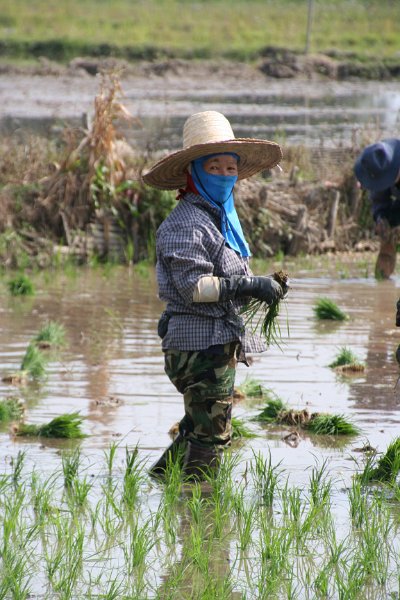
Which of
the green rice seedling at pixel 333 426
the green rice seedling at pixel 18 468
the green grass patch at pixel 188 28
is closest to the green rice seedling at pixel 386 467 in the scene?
the green rice seedling at pixel 333 426

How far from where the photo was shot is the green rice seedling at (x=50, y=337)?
8.55 m

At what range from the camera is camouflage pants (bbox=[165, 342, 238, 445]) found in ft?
18.0

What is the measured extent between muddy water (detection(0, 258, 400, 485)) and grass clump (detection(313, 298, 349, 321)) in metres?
0.09

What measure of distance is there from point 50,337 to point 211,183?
3.37 m

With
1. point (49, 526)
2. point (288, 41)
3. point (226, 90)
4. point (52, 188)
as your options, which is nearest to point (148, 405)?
point (49, 526)

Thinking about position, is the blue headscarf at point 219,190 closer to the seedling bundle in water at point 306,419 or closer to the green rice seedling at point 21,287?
the seedling bundle in water at point 306,419

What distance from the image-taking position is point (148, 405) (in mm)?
7180

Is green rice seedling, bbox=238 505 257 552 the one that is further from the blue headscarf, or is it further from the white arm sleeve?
the blue headscarf

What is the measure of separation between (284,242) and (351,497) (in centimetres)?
750

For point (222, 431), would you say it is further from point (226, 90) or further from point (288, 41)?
point (288, 41)

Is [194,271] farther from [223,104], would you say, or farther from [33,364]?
[223,104]

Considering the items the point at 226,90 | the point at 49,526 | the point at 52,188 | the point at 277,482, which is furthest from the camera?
the point at 226,90

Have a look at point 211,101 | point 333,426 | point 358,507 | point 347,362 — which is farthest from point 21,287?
point 211,101

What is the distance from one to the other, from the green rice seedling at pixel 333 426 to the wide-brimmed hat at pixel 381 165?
219cm
